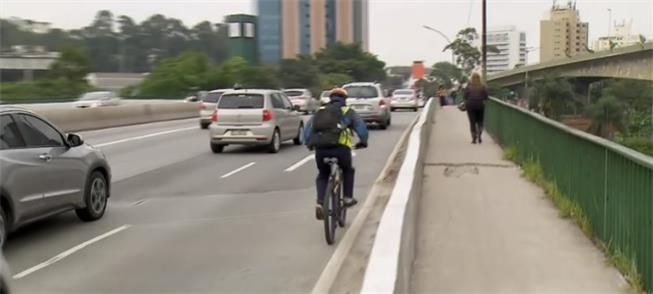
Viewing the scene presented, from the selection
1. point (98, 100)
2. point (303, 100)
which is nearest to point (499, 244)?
point (303, 100)

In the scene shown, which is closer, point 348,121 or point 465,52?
point 348,121

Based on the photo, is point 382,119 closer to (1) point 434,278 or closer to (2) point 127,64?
(1) point 434,278

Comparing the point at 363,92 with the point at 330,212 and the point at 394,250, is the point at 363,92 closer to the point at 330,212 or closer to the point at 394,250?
the point at 330,212

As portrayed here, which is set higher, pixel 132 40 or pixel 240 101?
pixel 132 40

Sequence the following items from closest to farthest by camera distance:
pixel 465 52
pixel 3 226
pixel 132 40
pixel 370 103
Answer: pixel 3 226, pixel 370 103, pixel 465 52, pixel 132 40

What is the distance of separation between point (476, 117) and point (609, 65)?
26878mm

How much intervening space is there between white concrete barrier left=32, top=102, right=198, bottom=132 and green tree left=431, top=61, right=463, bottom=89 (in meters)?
34.1

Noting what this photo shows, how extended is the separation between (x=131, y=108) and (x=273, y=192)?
21.8 meters

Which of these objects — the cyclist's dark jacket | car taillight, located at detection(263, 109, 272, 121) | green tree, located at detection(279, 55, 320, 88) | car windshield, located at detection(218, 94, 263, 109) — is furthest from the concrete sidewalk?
green tree, located at detection(279, 55, 320, 88)

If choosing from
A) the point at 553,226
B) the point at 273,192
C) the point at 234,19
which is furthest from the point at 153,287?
the point at 234,19

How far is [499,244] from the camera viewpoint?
784 centimetres

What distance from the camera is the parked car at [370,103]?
27.9 meters

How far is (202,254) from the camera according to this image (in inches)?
306

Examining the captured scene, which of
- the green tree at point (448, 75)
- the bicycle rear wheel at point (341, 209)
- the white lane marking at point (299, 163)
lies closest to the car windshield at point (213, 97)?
the white lane marking at point (299, 163)
